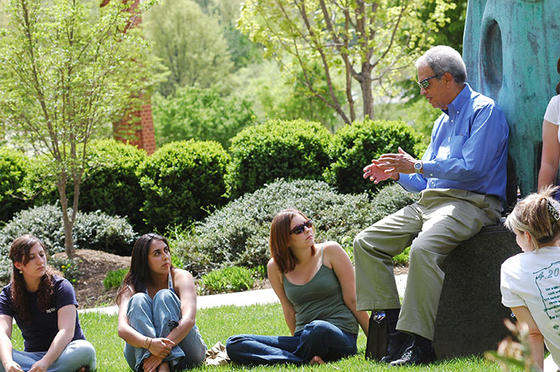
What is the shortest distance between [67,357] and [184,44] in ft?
114

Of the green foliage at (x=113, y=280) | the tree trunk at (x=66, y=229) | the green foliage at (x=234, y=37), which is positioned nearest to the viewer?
the green foliage at (x=113, y=280)

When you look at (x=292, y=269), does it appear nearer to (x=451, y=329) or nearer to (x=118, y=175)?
(x=451, y=329)

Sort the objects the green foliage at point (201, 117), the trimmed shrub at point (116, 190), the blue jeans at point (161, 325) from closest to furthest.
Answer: the blue jeans at point (161, 325) → the trimmed shrub at point (116, 190) → the green foliage at point (201, 117)

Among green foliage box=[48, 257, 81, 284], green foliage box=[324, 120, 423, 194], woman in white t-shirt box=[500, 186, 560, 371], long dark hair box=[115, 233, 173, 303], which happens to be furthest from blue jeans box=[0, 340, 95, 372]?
green foliage box=[324, 120, 423, 194]

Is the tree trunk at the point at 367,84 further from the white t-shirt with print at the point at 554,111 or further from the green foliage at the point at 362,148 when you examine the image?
the white t-shirt with print at the point at 554,111

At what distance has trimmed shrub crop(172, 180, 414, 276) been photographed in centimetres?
859

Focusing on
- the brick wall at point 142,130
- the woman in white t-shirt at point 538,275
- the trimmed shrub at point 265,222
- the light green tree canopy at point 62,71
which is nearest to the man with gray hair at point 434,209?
the woman in white t-shirt at point 538,275

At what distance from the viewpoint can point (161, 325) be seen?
471cm

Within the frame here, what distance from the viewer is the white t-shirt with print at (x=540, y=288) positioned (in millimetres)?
3107

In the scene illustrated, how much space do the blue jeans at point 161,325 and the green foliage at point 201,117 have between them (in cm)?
1987

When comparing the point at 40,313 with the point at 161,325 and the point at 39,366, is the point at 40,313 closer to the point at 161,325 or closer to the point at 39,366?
the point at 39,366

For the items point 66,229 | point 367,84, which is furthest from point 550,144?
point 367,84

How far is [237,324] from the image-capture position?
6.21m

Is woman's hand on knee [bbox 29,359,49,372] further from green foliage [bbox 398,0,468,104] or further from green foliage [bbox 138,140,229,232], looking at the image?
green foliage [bbox 398,0,468,104]
